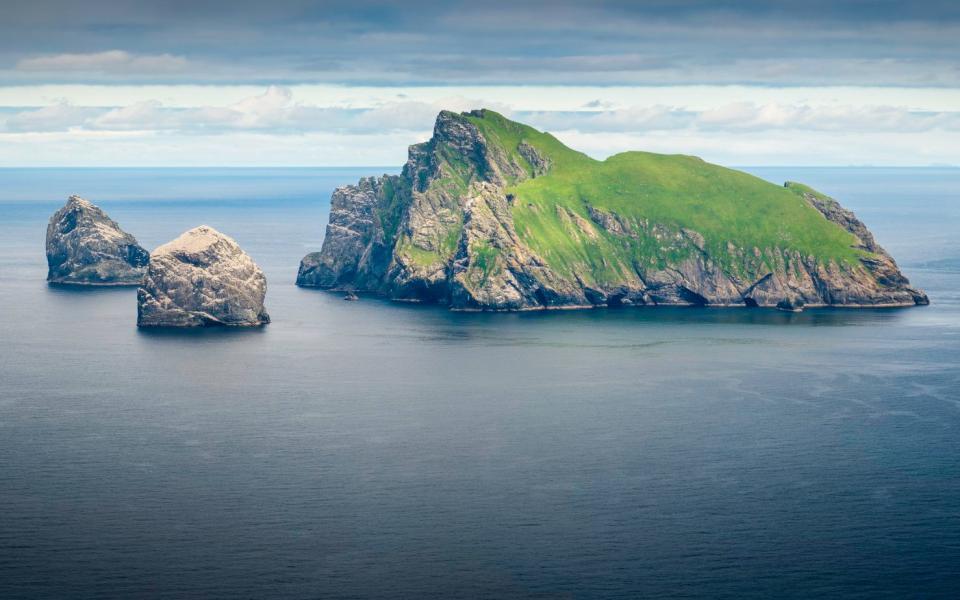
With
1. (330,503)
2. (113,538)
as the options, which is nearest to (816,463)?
(330,503)

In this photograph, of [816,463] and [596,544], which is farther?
[816,463]

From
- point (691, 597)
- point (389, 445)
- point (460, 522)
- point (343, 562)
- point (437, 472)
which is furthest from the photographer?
point (389, 445)

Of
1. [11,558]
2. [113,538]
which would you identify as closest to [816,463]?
[113,538]

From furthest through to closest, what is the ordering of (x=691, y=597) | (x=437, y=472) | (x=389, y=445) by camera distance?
(x=389, y=445) → (x=437, y=472) → (x=691, y=597)

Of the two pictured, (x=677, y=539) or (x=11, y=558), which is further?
(x=677, y=539)

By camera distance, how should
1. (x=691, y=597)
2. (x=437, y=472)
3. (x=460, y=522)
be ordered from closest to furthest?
(x=691, y=597) → (x=460, y=522) → (x=437, y=472)

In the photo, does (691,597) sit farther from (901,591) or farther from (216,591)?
(216,591)

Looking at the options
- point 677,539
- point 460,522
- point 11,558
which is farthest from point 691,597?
point 11,558

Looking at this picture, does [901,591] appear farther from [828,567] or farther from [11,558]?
[11,558]
